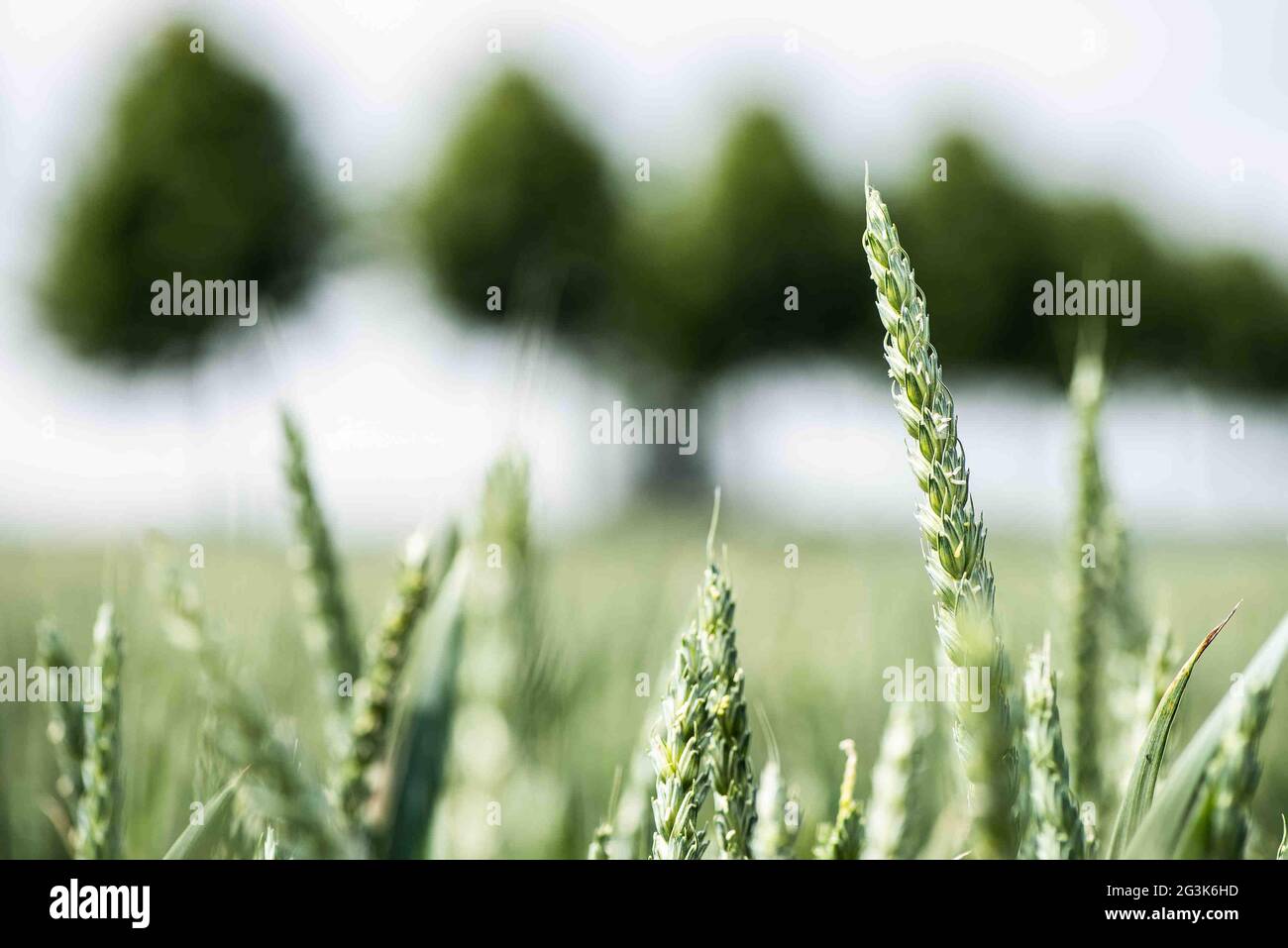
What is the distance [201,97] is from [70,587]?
25583 millimetres

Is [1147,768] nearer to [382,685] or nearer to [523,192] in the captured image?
[382,685]

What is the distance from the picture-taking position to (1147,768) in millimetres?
625

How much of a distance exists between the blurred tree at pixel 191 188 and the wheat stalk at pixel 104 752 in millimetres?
25564

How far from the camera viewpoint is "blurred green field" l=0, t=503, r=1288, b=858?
1.20 m

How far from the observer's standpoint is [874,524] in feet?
6.79

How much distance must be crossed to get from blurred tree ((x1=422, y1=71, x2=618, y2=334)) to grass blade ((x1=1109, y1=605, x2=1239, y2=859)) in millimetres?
29448

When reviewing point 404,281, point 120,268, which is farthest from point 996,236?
point 120,268

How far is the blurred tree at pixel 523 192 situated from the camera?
30.2 m

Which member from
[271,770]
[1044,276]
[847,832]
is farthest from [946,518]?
[1044,276]

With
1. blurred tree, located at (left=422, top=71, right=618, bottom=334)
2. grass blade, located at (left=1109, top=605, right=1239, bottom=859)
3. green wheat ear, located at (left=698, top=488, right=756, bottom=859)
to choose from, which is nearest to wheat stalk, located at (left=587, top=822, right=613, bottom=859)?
green wheat ear, located at (left=698, top=488, right=756, bottom=859)

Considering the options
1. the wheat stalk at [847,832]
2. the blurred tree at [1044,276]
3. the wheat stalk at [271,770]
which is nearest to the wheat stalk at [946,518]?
the wheat stalk at [847,832]

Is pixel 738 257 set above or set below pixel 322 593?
above

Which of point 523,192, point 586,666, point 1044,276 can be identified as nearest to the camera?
point 586,666

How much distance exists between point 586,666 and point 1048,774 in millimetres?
Result: 993
